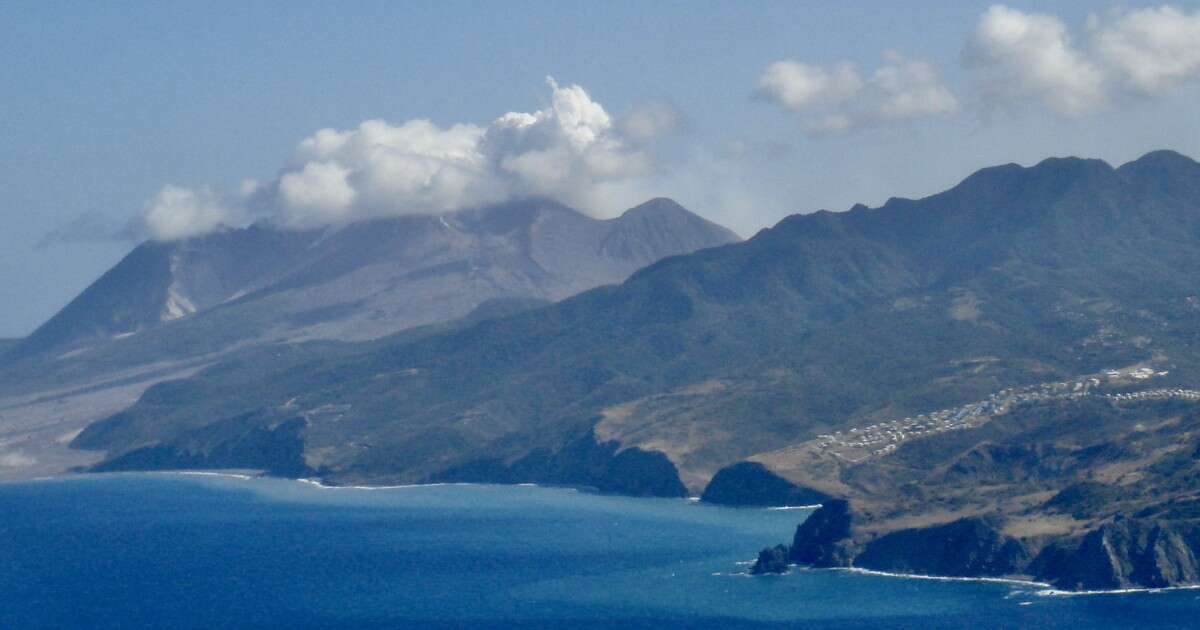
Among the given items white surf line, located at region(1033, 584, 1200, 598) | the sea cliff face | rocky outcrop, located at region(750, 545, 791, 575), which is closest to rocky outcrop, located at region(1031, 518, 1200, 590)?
the sea cliff face

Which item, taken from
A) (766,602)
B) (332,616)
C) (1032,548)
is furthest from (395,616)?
(1032,548)

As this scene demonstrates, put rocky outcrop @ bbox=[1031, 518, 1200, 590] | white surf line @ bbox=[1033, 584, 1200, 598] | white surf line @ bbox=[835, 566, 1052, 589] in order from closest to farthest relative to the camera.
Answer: white surf line @ bbox=[1033, 584, 1200, 598], rocky outcrop @ bbox=[1031, 518, 1200, 590], white surf line @ bbox=[835, 566, 1052, 589]

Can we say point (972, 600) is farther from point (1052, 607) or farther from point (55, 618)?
point (55, 618)

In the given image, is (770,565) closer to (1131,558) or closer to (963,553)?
(963,553)

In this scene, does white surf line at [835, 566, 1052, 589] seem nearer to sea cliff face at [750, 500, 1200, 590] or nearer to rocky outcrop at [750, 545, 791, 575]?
sea cliff face at [750, 500, 1200, 590]

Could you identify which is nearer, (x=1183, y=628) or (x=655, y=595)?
(x=1183, y=628)

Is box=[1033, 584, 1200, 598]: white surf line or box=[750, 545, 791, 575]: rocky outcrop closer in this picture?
box=[1033, 584, 1200, 598]: white surf line

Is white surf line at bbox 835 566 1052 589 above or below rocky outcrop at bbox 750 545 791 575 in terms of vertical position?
below
